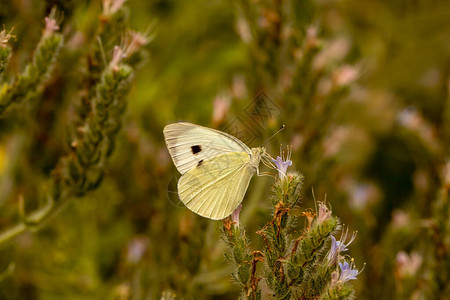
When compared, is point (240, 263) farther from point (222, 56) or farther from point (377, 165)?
point (377, 165)

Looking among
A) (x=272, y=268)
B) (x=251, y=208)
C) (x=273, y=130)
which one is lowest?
(x=251, y=208)

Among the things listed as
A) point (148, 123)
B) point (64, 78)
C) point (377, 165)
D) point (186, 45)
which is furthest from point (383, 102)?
point (64, 78)

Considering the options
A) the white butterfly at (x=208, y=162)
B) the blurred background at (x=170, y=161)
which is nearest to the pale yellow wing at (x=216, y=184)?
the white butterfly at (x=208, y=162)

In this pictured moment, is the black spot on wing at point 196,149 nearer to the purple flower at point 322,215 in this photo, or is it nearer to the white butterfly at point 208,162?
the white butterfly at point 208,162

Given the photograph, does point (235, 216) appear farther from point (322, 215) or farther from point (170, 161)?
point (170, 161)

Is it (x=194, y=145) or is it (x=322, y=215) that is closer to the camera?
(x=322, y=215)

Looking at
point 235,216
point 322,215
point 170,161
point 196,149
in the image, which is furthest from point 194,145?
point 170,161

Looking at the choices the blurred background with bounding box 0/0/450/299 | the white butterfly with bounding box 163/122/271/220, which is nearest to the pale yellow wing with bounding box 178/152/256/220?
the white butterfly with bounding box 163/122/271/220

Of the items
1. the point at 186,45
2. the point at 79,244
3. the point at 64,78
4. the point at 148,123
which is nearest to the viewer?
the point at 64,78
